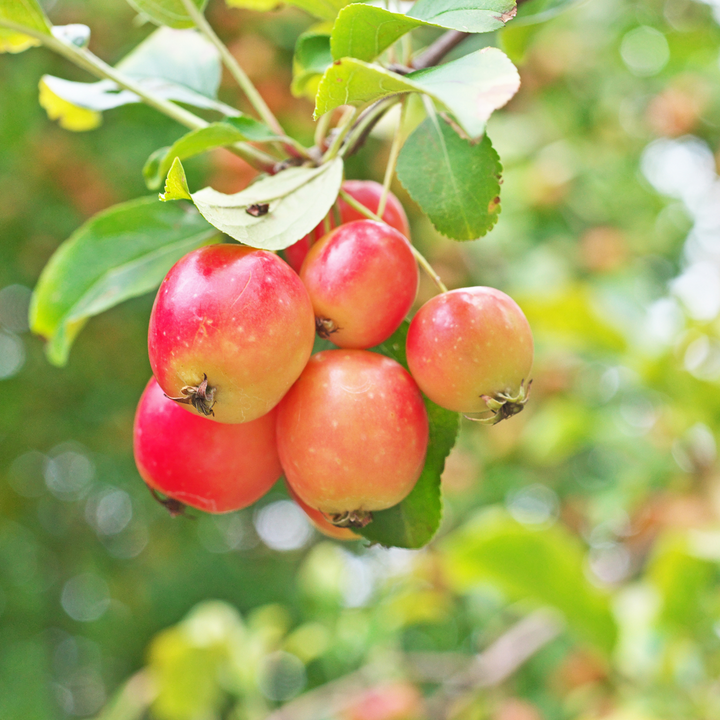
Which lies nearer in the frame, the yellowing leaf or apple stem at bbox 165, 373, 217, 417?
apple stem at bbox 165, 373, 217, 417

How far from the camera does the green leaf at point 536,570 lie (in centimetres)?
121

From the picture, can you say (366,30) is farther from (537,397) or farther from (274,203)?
(537,397)

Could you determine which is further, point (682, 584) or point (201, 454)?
point (682, 584)

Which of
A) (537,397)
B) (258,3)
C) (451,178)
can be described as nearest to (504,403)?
(451,178)

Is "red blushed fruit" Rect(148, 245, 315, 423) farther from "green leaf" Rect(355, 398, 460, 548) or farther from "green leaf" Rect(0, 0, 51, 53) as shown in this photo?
"green leaf" Rect(0, 0, 51, 53)

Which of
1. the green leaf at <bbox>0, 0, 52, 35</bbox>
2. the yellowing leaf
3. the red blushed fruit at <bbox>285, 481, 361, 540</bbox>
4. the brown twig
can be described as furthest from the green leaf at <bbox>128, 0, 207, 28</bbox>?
the brown twig

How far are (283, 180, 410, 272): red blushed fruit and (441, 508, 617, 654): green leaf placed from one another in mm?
781

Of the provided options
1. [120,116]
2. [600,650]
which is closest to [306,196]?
[600,650]

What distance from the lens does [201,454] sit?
502mm

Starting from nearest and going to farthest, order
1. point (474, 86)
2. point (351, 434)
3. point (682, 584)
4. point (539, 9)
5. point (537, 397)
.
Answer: point (474, 86), point (351, 434), point (539, 9), point (682, 584), point (537, 397)

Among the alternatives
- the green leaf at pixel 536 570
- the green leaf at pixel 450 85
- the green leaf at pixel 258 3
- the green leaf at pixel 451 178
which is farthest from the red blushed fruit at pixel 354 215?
the green leaf at pixel 536 570

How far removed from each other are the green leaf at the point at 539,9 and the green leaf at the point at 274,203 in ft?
1.02

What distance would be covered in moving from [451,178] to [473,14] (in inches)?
5.2

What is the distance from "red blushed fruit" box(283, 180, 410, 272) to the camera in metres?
0.57
